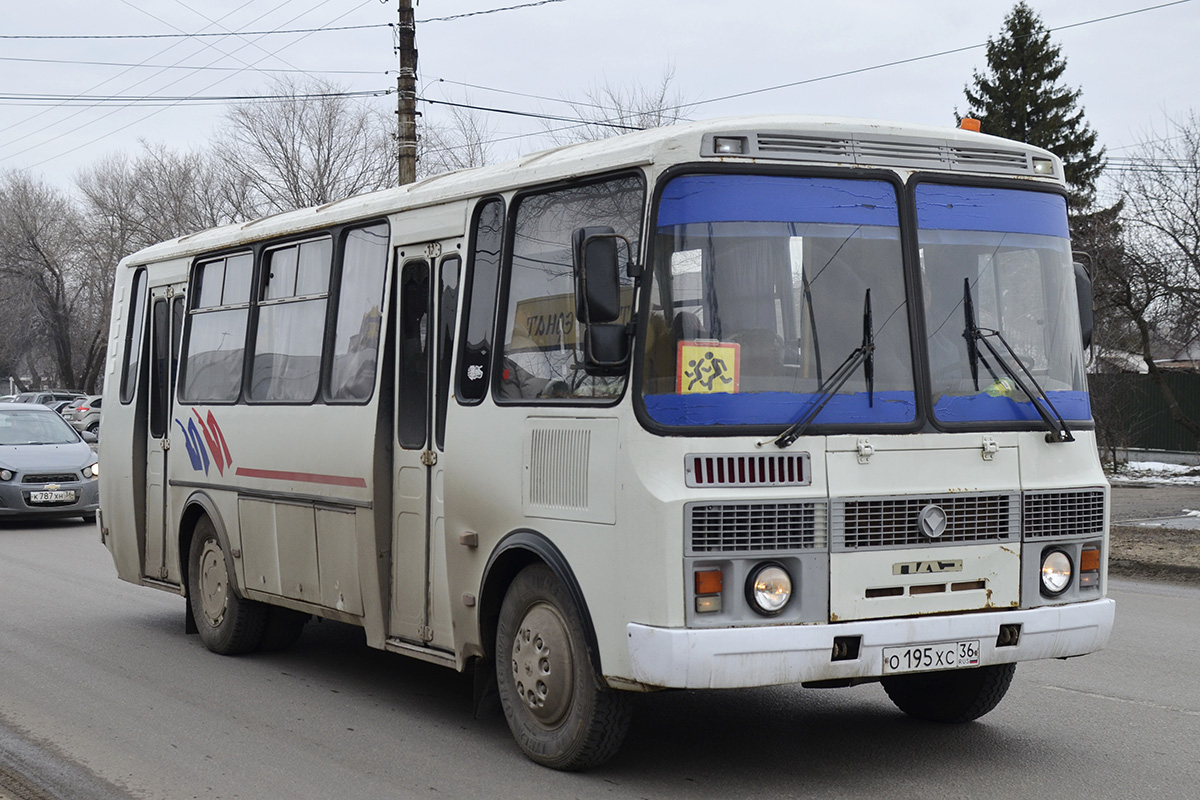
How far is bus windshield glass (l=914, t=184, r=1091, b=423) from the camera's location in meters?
6.25

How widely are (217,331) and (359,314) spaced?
2.19m

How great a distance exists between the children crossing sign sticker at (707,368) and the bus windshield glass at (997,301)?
0.94m

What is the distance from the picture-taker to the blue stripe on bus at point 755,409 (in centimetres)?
577

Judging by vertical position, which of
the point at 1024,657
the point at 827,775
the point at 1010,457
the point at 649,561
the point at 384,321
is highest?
the point at 384,321

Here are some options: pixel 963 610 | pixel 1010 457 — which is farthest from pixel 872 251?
pixel 963 610

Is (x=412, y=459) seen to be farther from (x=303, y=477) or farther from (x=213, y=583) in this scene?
(x=213, y=583)

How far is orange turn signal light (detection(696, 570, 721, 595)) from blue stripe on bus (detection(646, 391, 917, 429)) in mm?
587

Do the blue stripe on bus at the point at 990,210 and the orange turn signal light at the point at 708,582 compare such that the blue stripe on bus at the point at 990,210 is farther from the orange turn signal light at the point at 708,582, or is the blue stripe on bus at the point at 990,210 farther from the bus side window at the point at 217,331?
the bus side window at the point at 217,331

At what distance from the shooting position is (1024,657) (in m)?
6.09

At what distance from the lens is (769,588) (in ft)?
18.8

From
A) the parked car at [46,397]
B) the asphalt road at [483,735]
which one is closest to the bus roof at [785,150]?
the asphalt road at [483,735]

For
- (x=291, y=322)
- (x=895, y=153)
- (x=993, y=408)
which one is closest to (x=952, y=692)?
(x=993, y=408)

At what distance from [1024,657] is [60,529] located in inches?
624

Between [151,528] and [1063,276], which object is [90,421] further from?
[1063,276]
